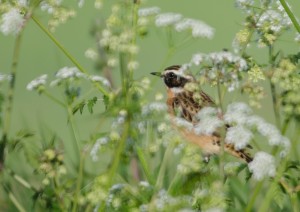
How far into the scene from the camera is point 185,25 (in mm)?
3598

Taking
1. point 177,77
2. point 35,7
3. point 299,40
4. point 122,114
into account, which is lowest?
point 177,77

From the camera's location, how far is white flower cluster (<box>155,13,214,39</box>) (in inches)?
140

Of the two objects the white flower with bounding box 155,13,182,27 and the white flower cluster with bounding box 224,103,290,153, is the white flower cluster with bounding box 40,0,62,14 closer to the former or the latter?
the white flower with bounding box 155,13,182,27

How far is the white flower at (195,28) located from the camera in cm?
356

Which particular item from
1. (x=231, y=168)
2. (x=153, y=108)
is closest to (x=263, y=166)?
(x=231, y=168)

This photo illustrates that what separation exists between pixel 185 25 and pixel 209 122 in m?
0.54

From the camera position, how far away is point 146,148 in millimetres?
3600

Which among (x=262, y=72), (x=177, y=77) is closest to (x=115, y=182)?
(x=262, y=72)

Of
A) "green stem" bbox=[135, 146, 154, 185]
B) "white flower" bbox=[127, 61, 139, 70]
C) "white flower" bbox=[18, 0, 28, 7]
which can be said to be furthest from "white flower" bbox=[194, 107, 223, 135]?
"white flower" bbox=[18, 0, 28, 7]

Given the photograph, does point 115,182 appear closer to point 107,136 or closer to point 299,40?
point 107,136

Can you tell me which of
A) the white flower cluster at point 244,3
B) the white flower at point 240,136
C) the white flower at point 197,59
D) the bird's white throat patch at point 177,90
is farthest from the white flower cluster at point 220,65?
the bird's white throat patch at point 177,90

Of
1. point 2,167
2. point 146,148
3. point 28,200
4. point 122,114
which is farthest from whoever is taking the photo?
point 28,200

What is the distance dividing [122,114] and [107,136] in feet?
0.57

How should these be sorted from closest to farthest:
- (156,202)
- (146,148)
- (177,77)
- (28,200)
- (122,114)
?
(156,202)
(122,114)
(146,148)
(28,200)
(177,77)
